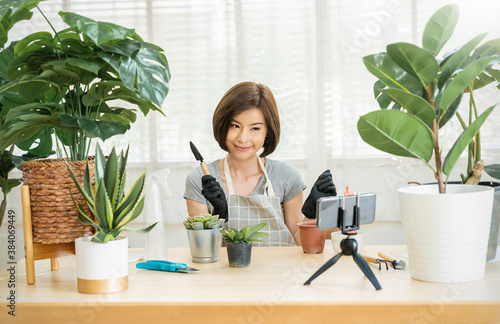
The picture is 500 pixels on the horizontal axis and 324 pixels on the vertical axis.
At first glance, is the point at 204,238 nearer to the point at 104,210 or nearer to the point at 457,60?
the point at 104,210

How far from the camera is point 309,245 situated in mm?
1578

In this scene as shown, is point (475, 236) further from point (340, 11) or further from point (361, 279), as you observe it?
point (340, 11)

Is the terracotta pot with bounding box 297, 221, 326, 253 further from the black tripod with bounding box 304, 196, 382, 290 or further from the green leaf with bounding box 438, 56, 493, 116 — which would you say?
the green leaf with bounding box 438, 56, 493, 116

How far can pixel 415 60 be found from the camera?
116 cm

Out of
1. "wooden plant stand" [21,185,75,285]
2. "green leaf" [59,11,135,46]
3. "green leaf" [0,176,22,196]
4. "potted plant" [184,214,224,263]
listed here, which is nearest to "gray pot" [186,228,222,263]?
"potted plant" [184,214,224,263]

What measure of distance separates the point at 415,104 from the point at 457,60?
16 centimetres

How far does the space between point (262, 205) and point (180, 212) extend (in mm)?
1286

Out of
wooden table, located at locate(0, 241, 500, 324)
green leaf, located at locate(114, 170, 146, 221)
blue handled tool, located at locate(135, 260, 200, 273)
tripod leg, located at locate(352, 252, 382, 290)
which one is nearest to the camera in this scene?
wooden table, located at locate(0, 241, 500, 324)

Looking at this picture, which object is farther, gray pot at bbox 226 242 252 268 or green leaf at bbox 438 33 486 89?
gray pot at bbox 226 242 252 268

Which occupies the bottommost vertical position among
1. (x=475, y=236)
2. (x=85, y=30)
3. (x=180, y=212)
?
(x=180, y=212)

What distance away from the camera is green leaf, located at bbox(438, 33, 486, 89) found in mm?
1177

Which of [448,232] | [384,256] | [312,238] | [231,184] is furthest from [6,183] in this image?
[448,232]

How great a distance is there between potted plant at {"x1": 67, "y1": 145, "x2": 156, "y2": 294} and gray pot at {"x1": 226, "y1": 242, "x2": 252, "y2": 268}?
0.84ft

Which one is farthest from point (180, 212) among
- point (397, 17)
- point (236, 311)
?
point (236, 311)
